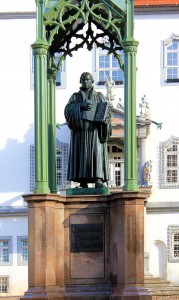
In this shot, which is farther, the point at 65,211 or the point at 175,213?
the point at 175,213

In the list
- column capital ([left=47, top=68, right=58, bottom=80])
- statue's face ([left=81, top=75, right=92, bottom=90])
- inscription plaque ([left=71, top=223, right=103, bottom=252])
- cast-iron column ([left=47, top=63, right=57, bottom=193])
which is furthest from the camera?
column capital ([left=47, top=68, right=58, bottom=80])

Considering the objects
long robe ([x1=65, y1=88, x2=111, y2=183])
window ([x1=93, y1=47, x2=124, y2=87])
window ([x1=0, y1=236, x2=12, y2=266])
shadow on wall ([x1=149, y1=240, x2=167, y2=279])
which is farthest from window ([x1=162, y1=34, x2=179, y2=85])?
long robe ([x1=65, y1=88, x2=111, y2=183])

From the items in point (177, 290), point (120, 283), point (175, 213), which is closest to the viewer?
point (120, 283)

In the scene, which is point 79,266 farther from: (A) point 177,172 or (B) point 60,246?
(A) point 177,172

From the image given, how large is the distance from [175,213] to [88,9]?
28.3 meters

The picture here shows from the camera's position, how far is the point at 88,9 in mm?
21188

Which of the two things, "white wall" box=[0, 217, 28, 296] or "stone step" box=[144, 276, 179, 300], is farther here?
"white wall" box=[0, 217, 28, 296]

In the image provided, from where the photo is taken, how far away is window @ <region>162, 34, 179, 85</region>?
4919cm

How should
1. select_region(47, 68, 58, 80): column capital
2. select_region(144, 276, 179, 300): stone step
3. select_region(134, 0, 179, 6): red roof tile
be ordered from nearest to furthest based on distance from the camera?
select_region(47, 68, 58, 80): column capital
select_region(144, 276, 179, 300): stone step
select_region(134, 0, 179, 6): red roof tile

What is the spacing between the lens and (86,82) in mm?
21469

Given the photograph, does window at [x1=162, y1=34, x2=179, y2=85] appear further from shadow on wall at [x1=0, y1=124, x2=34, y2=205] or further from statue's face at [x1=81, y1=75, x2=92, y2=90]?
statue's face at [x1=81, y1=75, x2=92, y2=90]

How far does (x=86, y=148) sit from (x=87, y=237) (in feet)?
5.36

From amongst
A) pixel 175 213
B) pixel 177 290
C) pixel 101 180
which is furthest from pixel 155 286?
pixel 101 180

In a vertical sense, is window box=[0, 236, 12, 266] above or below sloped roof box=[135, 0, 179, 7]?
below
